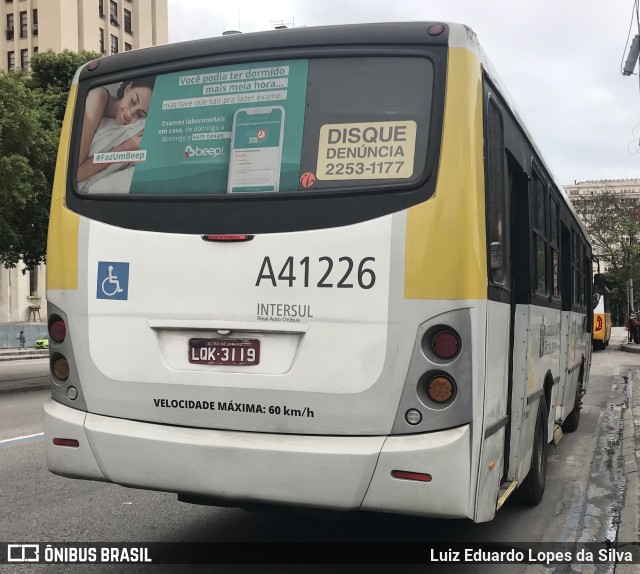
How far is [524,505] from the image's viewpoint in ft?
21.4

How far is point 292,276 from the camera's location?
13.5 feet

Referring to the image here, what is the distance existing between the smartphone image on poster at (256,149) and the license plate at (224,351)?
32.5 inches

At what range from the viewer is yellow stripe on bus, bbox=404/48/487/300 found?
12.9 ft

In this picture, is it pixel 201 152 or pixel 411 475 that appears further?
pixel 201 152

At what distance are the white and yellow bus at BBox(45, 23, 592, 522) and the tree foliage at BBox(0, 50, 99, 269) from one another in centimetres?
1157

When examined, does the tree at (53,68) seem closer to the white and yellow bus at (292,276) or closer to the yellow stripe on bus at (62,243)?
the yellow stripe on bus at (62,243)

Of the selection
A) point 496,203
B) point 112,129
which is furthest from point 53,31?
point 496,203

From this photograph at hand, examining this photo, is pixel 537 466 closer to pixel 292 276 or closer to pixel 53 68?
pixel 292 276

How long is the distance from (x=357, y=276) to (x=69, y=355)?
1812mm

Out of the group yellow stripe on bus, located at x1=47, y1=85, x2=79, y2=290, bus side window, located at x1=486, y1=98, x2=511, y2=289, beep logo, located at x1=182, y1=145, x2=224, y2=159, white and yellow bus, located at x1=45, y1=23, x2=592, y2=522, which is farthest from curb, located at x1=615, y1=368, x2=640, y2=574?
yellow stripe on bus, located at x1=47, y1=85, x2=79, y2=290

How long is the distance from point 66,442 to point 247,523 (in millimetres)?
1707

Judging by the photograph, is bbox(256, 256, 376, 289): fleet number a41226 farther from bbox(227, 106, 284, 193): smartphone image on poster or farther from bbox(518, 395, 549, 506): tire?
bbox(518, 395, 549, 506): tire

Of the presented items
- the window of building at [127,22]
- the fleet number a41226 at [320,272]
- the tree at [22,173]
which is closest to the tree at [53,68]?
the tree at [22,173]

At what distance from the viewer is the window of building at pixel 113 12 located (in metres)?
62.8
